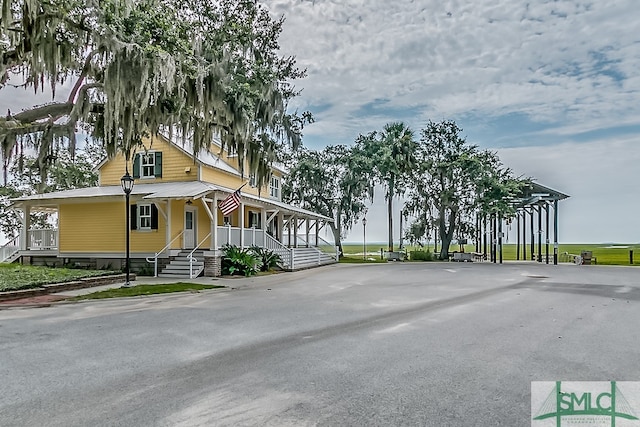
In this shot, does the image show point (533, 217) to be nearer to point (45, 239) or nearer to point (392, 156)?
point (392, 156)

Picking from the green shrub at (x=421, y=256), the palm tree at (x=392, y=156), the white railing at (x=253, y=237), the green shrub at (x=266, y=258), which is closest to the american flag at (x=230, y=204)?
the green shrub at (x=266, y=258)

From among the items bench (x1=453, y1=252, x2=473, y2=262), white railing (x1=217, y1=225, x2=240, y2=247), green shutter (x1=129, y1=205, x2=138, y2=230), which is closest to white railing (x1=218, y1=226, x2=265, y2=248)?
white railing (x1=217, y1=225, x2=240, y2=247)

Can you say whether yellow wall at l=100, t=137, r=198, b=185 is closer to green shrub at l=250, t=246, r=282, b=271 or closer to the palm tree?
green shrub at l=250, t=246, r=282, b=271

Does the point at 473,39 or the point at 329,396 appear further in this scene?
the point at 473,39

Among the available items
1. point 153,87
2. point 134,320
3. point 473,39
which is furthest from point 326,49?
point 134,320

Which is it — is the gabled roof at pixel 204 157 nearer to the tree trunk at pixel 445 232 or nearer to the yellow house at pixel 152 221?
the yellow house at pixel 152 221

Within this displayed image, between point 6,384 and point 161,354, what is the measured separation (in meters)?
1.47

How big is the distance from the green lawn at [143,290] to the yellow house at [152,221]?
3.45m

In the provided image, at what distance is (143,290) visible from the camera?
11.6 metres

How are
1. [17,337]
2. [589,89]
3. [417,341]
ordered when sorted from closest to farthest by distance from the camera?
1. [417,341]
2. [17,337]
3. [589,89]

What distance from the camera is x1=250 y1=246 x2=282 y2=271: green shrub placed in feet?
61.4

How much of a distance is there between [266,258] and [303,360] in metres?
14.4

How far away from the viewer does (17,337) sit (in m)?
6.05

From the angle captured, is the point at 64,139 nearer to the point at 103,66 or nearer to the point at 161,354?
the point at 103,66
